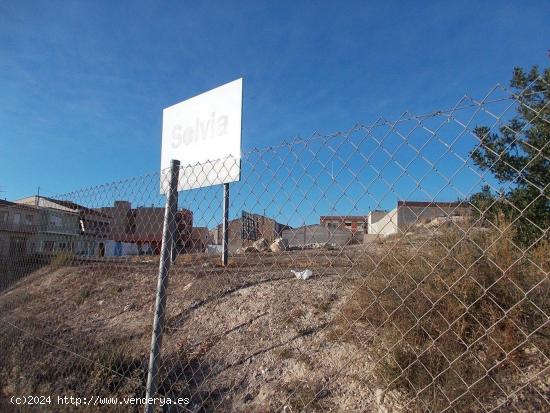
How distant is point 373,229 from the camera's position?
77.8 inches

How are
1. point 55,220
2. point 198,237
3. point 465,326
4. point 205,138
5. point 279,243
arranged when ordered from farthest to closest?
point 55,220, point 279,243, point 198,237, point 205,138, point 465,326

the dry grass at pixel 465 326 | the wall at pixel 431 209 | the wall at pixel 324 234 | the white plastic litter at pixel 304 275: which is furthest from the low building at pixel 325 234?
the white plastic litter at pixel 304 275

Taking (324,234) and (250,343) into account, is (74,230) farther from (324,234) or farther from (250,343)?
(324,234)

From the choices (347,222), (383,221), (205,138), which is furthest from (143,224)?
(383,221)

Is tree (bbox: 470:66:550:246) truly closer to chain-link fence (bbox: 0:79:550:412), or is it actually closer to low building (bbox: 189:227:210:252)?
chain-link fence (bbox: 0:79:550:412)

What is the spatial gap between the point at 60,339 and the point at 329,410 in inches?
117

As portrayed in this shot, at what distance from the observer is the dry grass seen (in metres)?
2.24

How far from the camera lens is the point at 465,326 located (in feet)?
8.54

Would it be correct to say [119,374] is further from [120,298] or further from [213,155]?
[120,298]

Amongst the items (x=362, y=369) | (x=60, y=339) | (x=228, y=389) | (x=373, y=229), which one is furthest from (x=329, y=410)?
(x=60, y=339)

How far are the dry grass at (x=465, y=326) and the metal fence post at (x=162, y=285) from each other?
1.23 m

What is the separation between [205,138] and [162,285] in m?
1.13

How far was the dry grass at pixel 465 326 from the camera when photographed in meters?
2.24

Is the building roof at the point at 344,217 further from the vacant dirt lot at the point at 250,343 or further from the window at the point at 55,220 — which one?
the window at the point at 55,220
